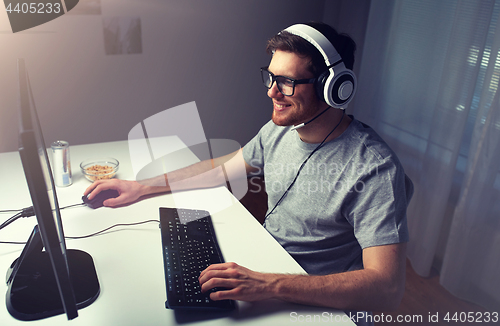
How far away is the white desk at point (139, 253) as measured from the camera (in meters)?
0.79

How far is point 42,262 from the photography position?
894 millimetres

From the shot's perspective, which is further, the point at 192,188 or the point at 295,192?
the point at 192,188

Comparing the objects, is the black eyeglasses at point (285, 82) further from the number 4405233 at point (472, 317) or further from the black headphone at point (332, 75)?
the number 4405233 at point (472, 317)

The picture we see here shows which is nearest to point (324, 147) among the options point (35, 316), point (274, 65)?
point (274, 65)

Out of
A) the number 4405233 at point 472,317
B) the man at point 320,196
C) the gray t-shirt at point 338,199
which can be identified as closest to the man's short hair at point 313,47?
the man at point 320,196

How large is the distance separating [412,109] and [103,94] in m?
1.94

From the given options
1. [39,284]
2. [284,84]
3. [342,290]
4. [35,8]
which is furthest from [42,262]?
[35,8]

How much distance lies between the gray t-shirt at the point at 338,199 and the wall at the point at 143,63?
1537 mm

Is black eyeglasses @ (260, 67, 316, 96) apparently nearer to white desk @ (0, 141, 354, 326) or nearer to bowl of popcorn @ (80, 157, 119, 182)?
white desk @ (0, 141, 354, 326)

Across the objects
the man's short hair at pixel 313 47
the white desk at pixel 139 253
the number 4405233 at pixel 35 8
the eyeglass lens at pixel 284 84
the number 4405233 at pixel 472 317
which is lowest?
the number 4405233 at pixel 472 317

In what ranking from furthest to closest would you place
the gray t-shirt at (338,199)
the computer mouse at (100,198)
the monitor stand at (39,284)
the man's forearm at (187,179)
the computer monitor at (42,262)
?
1. the man's forearm at (187,179)
2. the computer mouse at (100,198)
3. the gray t-shirt at (338,199)
4. the monitor stand at (39,284)
5. the computer monitor at (42,262)

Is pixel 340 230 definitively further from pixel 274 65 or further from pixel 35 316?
pixel 35 316

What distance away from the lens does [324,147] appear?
1158 millimetres

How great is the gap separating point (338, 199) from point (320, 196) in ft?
0.22
